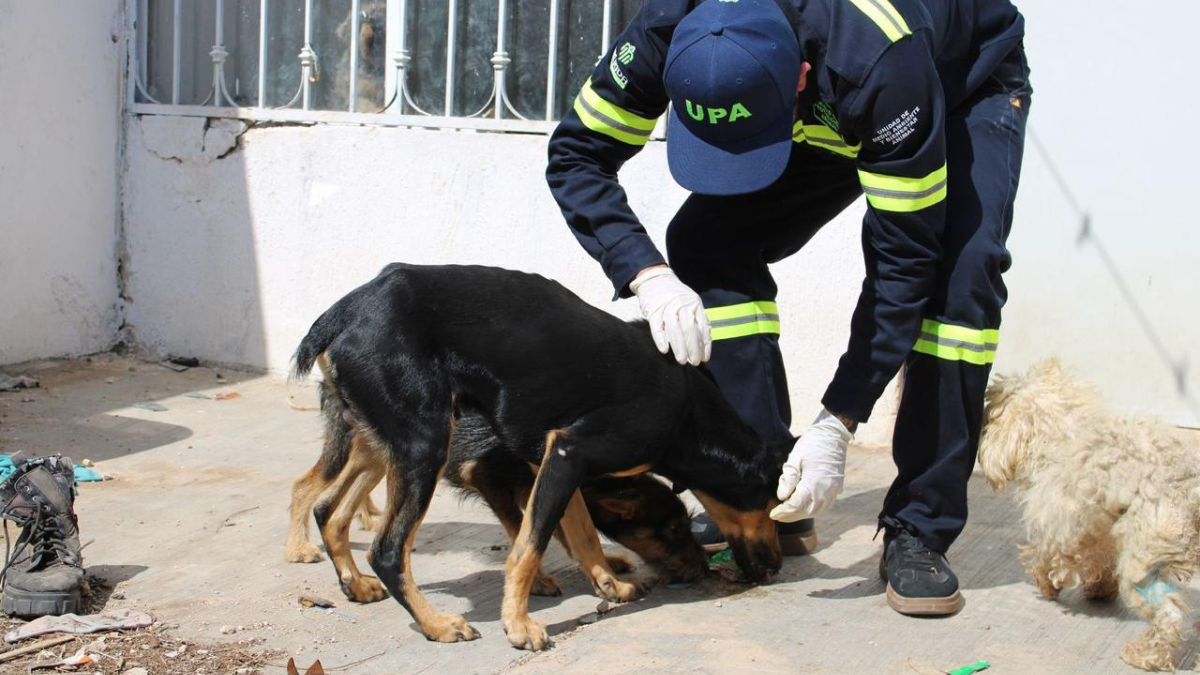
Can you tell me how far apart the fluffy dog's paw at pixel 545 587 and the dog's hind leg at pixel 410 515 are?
447 millimetres

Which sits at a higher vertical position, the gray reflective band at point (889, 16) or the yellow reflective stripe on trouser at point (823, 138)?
the gray reflective band at point (889, 16)

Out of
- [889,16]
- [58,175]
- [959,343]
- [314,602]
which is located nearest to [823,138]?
[889,16]

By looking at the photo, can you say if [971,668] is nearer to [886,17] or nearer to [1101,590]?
[1101,590]

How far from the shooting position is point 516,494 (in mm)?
3836

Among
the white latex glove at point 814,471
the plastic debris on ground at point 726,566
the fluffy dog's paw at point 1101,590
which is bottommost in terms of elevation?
the plastic debris on ground at point 726,566

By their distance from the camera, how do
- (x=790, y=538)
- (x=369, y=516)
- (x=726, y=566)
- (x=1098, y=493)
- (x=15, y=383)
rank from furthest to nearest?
(x=15, y=383) → (x=369, y=516) → (x=790, y=538) → (x=726, y=566) → (x=1098, y=493)

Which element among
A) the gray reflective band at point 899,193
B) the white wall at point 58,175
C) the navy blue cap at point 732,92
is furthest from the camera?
the white wall at point 58,175

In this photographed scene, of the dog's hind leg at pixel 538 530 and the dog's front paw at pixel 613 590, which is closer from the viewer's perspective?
the dog's hind leg at pixel 538 530

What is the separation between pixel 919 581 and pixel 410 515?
1434mm

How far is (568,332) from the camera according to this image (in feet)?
11.7

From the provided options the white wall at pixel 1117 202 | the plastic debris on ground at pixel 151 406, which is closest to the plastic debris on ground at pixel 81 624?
the plastic debris on ground at pixel 151 406

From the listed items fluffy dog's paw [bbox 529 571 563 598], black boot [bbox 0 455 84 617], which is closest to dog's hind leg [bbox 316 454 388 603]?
fluffy dog's paw [bbox 529 571 563 598]

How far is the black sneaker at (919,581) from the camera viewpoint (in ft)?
11.6

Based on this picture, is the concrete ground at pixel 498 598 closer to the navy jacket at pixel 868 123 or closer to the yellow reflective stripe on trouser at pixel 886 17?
the navy jacket at pixel 868 123
